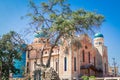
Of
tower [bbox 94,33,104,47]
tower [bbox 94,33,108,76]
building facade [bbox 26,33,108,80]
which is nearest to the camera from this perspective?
building facade [bbox 26,33,108,80]

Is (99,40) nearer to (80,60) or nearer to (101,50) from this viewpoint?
(101,50)

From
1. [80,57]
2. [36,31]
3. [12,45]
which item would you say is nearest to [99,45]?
[80,57]

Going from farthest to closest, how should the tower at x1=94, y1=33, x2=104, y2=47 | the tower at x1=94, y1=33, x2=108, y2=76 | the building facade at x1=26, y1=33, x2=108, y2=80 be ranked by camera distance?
the tower at x1=94, y1=33, x2=104, y2=47, the tower at x1=94, y1=33, x2=108, y2=76, the building facade at x1=26, y1=33, x2=108, y2=80

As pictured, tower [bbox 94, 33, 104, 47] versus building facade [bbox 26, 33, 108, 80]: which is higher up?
tower [bbox 94, 33, 104, 47]

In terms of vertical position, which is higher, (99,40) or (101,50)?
(99,40)

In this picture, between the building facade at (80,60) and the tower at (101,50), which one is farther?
the tower at (101,50)

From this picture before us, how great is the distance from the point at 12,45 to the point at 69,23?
11.6m

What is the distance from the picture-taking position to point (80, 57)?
159 ft

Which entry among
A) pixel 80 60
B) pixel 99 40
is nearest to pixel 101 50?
pixel 99 40

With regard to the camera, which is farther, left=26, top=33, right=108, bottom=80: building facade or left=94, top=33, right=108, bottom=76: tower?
left=94, top=33, right=108, bottom=76: tower

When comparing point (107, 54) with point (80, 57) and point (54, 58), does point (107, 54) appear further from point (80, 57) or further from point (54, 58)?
point (54, 58)

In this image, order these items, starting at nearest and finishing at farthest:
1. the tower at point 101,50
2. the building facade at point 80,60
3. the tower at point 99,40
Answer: the building facade at point 80,60
the tower at point 101,50
the tower at point 99,40

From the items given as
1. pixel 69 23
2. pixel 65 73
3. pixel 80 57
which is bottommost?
pixel 65 73

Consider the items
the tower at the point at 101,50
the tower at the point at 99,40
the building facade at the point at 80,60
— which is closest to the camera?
the building facade at the point at 80,60
